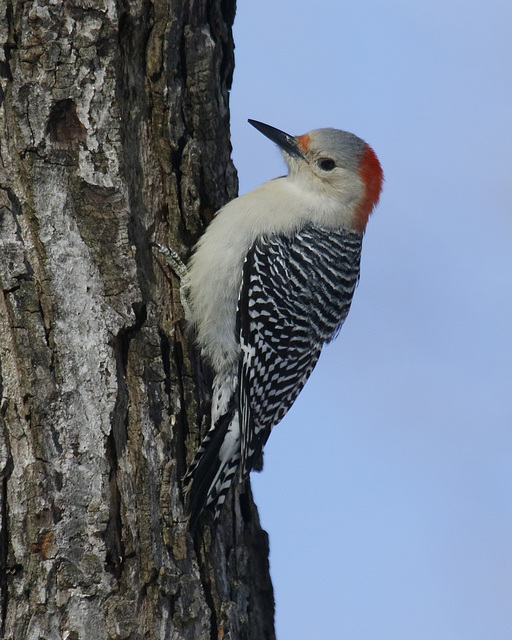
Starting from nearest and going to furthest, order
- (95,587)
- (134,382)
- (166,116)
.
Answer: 1. (95,587)
2. (134,382)
3. (166,116)

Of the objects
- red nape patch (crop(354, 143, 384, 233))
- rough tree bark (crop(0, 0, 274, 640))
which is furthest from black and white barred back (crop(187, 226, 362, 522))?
red nape patch (crop(354, 143, 384, 233))

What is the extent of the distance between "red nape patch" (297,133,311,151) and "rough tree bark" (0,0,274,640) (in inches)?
→ 44.4

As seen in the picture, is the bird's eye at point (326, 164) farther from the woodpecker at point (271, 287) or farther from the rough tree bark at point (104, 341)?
the rough tree bark at point (104, 341)

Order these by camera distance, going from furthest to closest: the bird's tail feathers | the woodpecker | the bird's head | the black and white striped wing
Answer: the bird's head < the black and white striped wing < the woodpecker < the bird's tail feathers

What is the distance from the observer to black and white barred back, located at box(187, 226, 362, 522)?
3809mm

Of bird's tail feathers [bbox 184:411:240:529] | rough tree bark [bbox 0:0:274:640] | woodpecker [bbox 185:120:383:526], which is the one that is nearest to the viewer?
rough tree bark [bbox 0:0:274:640]

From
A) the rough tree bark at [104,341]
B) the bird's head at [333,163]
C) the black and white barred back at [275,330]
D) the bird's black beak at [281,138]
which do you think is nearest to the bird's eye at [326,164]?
the bird's head at [333,163]

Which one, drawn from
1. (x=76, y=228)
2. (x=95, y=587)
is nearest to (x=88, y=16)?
(x=76, y=228)

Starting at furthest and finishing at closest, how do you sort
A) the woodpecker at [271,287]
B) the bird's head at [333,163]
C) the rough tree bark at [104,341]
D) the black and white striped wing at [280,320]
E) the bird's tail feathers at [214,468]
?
the bird's head at [333,163], the black and white striped wing at [280,320], the woodpecker at [271,287], the bird's tail feathers at [214,468], the rough tree bark at [104,341]

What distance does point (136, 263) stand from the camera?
3.39m

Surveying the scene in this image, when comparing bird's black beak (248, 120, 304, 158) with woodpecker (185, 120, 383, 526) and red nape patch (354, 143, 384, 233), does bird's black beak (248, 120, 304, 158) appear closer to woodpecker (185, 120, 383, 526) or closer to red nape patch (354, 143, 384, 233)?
woodpecker (185, 120, 383, 526)

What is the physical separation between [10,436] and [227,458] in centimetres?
110

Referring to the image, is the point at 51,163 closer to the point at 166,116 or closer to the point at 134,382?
the point at 166,116

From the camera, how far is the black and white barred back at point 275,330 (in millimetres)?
3809
